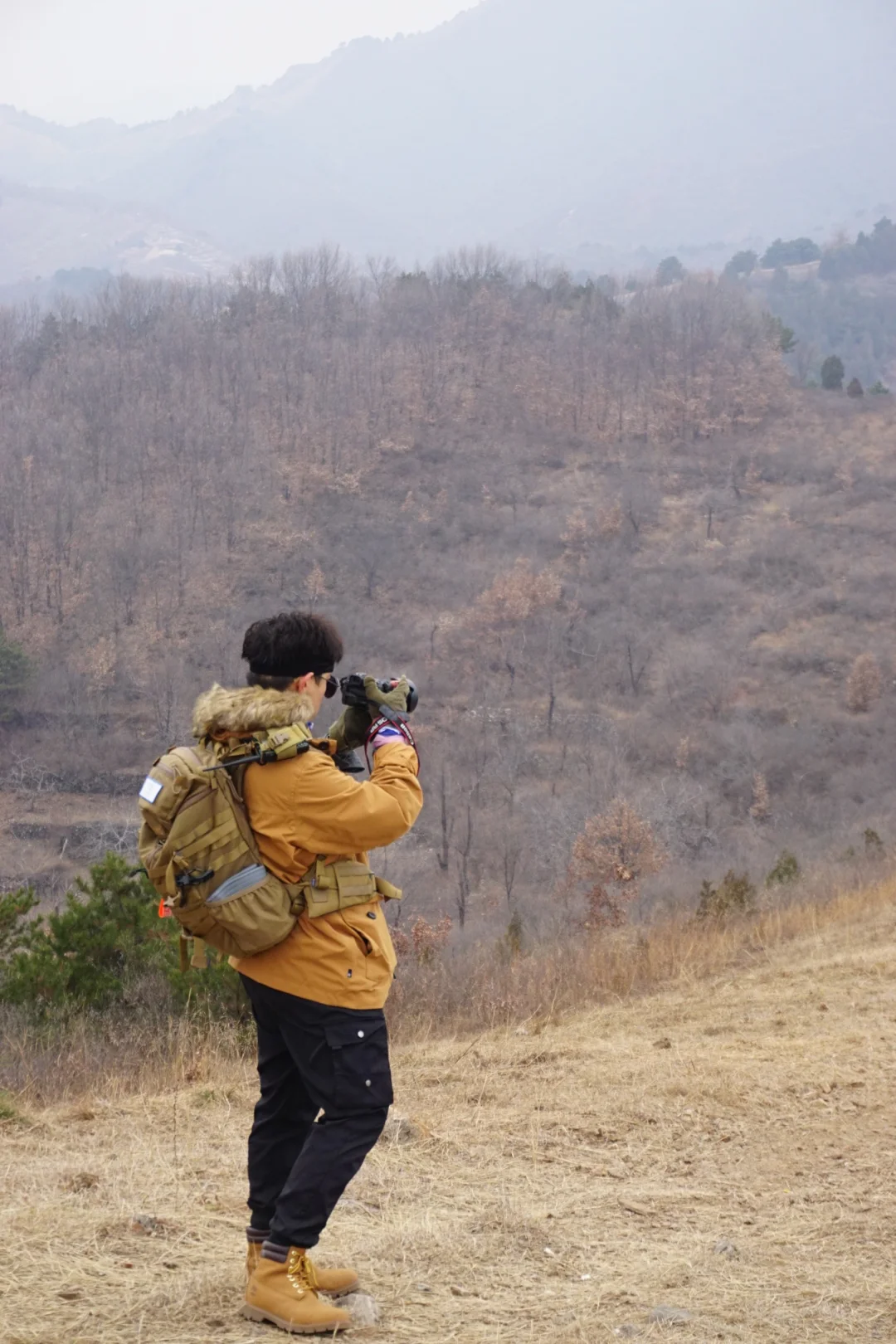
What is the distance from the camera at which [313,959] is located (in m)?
2.67

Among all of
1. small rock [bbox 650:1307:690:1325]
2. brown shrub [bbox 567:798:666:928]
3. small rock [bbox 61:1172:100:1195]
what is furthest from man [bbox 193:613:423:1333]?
brown shrub [bbox 567:798:666:928]

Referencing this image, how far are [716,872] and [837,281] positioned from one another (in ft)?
313

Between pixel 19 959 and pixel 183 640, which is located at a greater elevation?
pixel 19 959

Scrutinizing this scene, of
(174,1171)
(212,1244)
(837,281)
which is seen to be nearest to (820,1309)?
(212,1244)

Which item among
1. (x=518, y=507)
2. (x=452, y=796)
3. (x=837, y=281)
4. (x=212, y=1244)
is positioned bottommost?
(x=452, y=796)

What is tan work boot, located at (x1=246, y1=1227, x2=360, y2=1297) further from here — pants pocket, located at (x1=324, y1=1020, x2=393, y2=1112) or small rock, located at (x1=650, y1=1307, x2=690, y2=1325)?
small rock, located at (x1=650, y1=1307, x2=690, y2=1325)

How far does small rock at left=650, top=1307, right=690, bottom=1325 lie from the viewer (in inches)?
117

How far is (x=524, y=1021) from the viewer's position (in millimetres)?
7270

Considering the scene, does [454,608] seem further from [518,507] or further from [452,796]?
[452,796]

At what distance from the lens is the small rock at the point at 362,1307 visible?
2.84 meters

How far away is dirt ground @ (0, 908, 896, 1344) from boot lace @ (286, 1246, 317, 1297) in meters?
0.15

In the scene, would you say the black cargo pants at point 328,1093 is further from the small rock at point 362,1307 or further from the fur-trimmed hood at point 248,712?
the fur-trimmed hood at point 248,712

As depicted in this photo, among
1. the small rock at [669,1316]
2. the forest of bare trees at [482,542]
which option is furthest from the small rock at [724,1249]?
the forest of bare trees at [482,542]

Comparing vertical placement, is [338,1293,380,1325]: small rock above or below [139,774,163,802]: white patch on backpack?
below
